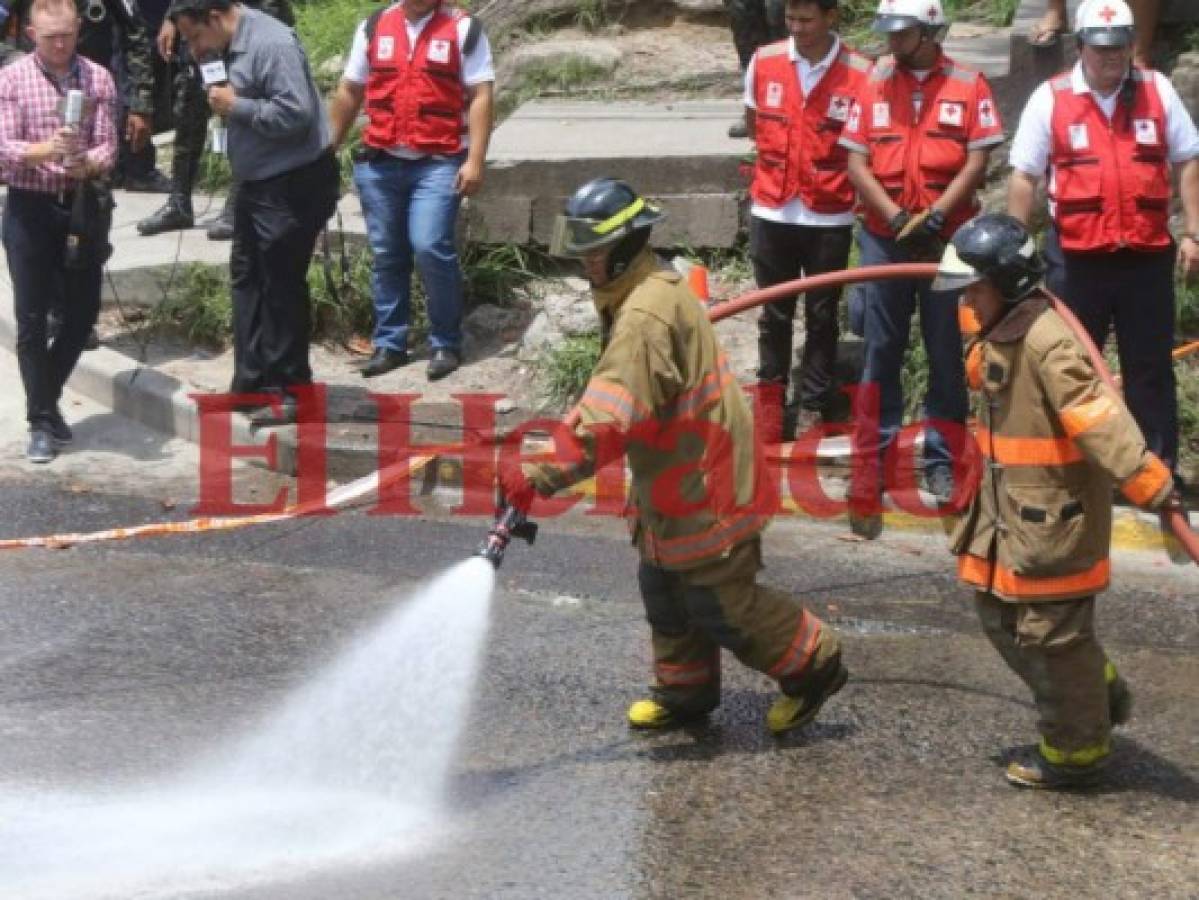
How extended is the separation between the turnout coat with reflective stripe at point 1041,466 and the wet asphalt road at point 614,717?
0.62 meters

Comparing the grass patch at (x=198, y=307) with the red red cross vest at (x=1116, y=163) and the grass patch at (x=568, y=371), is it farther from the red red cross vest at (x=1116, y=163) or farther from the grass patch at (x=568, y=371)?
the red red cross vest at (x=1116, y=163)

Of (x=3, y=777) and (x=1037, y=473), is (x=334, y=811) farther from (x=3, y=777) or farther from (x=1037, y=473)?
(x=1037, y=473)

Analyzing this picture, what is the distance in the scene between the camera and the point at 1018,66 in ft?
31.9

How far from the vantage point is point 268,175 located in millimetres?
9070

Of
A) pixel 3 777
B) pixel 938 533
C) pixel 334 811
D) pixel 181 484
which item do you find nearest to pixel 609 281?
pixel 334 811

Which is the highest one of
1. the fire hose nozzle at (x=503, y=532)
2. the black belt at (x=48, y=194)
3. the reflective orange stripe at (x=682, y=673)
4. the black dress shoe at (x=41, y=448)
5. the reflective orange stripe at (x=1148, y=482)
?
the reflective orange stripe at (x=1148, y=482)

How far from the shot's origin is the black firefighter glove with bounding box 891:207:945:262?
808 cm

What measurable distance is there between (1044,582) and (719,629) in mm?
948

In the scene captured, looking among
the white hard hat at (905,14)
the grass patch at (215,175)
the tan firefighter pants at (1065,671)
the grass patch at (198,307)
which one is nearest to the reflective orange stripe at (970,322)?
the tan firefighter pants at (1065,671)

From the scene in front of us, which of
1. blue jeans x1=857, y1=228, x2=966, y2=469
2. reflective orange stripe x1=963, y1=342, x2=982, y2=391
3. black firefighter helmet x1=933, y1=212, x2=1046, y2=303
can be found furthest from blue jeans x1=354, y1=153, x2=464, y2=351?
black firefighter helmet x1=933, y1=212, x2=1046, y2=303

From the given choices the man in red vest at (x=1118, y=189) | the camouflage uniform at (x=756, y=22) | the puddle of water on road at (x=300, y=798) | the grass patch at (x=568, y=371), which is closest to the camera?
the puddle of water on road at (x=300, y=798)

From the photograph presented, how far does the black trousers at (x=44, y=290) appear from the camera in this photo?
9.04m

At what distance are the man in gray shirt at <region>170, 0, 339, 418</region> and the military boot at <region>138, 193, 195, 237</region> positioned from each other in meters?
2.29

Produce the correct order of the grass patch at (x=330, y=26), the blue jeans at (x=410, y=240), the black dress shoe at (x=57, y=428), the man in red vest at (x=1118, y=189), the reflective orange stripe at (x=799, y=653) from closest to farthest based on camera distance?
1. the reflective orange stripe at (x=799, y=653)
2. the man in red vest at (x=1118, y=189)
3. the black dress shoe at (x=57, y=428)
4. the blue jeans at (x=410, y=240)
5. the grass patch at (x=330, y=26)
